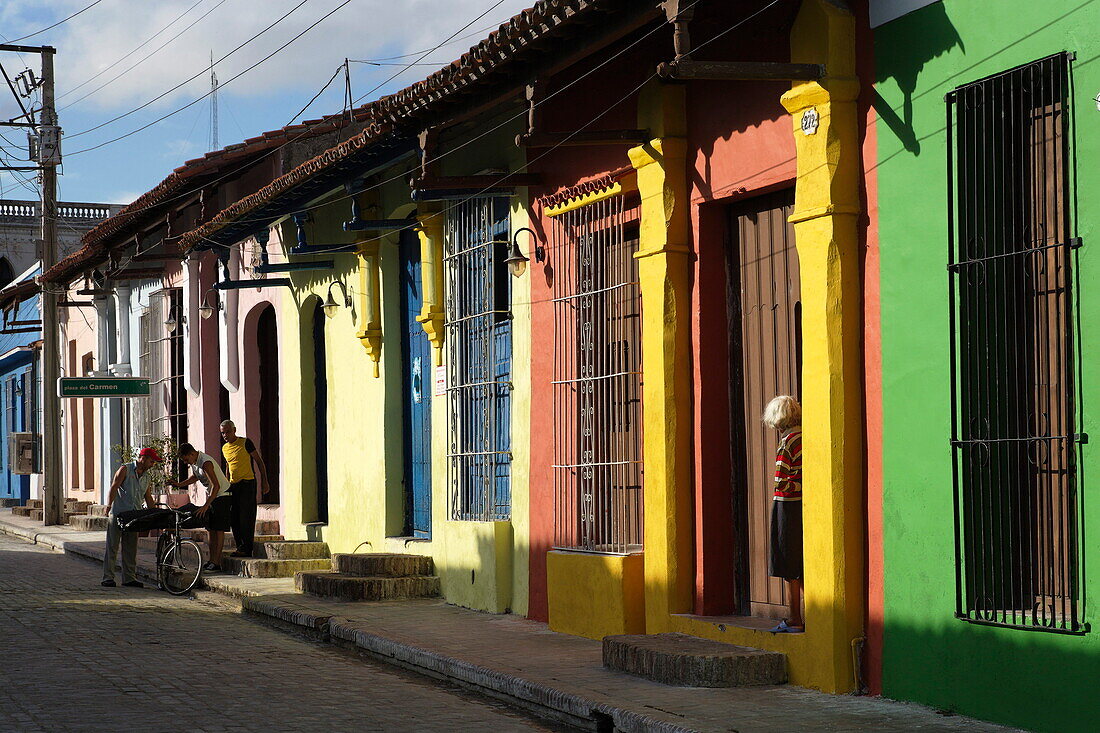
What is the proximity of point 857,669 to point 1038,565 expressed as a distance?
127 cm

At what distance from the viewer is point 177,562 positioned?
1553cm

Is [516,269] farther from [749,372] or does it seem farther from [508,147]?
[749,372]

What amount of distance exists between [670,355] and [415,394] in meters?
5.63

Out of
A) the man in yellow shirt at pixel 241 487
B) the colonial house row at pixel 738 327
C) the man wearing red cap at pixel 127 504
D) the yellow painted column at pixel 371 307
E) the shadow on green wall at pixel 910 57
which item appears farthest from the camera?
the man in yellow shirt at pixel 241 487

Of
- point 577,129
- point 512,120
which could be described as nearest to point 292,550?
point 512,120

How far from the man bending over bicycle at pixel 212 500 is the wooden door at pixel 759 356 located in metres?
7.69

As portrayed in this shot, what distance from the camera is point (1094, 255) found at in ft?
21.8

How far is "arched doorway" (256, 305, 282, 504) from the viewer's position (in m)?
19.6

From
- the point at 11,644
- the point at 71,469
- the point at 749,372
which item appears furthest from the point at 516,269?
the point at 71,469

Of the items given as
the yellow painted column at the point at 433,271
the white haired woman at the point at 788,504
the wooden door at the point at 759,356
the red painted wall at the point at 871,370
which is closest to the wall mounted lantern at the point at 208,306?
the yellow painted column at the point at 433,271

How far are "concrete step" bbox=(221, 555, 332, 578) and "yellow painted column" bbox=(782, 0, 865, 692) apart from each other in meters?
8.86

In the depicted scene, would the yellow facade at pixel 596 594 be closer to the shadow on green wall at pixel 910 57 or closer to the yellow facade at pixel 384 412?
the yellow facade at pixel 384 412

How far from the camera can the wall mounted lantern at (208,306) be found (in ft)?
65.3

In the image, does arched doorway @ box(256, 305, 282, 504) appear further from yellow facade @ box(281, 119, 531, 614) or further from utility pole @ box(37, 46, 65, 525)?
utility pole @ box(37, 46, 65, 525)
